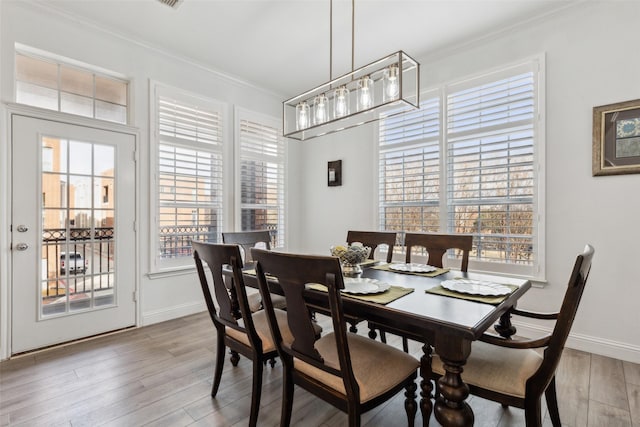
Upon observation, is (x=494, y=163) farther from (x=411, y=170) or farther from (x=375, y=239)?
(x=375, y=239)

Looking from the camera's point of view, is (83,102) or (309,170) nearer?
(83,102)

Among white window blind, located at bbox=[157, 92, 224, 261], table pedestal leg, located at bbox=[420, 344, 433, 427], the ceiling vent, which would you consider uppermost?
the ceiling vent

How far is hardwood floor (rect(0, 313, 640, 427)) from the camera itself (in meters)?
1.72

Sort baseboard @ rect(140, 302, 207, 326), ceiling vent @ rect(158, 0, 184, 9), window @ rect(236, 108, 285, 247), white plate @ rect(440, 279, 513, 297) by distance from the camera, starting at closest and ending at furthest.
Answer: white plate @ rect(440, 279, 513, 297), ceiling vent @ rect(158, 0, 184, 9), baseboard @ rect(140, 302, 207, 326), window @ rect(236, 108, 285, 247)

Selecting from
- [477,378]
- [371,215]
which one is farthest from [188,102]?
[477,378]

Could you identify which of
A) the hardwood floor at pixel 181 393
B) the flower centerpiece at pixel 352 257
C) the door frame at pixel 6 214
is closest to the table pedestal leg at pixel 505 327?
the hardwood floor at pixel 181 393

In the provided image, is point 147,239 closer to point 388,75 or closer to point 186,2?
point 186,2

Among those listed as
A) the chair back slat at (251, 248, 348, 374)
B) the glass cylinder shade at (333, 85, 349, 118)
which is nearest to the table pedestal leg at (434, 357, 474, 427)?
the chair back slat at (251, 248, 348, 374)

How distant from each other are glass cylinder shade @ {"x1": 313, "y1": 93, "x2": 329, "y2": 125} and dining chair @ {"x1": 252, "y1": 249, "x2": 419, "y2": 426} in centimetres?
127

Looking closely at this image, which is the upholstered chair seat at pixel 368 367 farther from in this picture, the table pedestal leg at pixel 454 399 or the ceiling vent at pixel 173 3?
the ceiling vent at pixel 173 3

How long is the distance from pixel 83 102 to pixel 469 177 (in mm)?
3845

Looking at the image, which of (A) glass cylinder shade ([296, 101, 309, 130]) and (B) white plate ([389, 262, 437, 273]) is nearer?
(B) white plate ([389, 262, 437, 273])

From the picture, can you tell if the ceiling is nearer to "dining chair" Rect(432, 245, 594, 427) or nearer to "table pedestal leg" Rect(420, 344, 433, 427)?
"dining chair" Rect(432, 245, 594, 427)

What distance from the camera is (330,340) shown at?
5.29 ft
